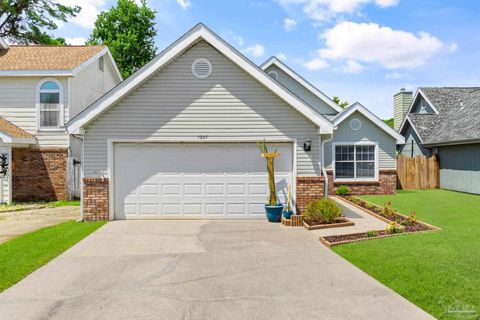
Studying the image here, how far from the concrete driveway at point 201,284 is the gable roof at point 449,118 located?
14833 mm

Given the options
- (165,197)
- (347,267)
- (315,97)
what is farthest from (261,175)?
(315,97)

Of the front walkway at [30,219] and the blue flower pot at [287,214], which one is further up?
the blue flower pot at [287,214]

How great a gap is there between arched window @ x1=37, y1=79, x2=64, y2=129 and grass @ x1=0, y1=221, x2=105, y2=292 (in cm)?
723

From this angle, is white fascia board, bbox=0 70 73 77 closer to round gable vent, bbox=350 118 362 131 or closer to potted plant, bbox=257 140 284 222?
potted plant, bbox=257 140 284 222

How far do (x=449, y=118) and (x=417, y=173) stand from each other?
468 cm

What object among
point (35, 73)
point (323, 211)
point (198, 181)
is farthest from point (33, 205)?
point (323, 211)

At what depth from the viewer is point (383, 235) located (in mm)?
9641

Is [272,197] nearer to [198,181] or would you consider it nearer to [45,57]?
[198,181]

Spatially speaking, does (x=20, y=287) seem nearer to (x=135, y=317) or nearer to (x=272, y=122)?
(x=135, y=317)

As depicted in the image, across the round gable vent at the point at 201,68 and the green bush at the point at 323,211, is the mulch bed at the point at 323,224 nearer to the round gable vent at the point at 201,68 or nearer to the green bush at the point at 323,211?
the green bush at the point at 323,211

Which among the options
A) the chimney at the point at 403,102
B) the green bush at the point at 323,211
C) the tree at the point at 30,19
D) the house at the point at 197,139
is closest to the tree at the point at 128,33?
the tree at the point at 30,19

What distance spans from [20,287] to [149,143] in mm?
6637

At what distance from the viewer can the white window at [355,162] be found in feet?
65.8

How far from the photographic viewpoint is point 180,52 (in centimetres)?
1194
